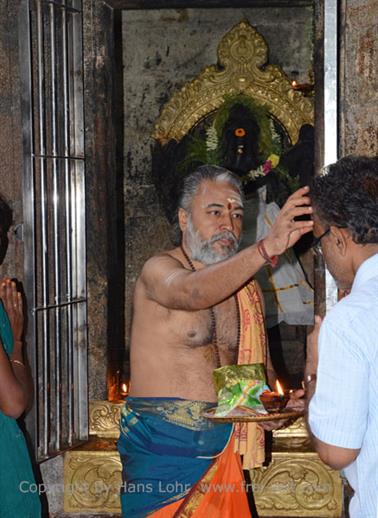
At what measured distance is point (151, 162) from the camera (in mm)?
8922

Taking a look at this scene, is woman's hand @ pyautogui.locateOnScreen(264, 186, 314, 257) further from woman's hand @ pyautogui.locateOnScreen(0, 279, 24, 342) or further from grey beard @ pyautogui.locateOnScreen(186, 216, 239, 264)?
woman's hand @ pyautogui.locateOnScreen(0, 279, 24, 342)

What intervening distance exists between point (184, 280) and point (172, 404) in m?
0.63

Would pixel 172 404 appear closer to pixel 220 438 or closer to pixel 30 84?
pixel 220 438

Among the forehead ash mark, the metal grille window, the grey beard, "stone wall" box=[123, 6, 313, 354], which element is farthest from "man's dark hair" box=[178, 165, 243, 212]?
"stone wall" box=[123, 6, 313, 354]

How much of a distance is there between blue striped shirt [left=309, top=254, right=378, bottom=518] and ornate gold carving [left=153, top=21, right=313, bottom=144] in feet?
19.7

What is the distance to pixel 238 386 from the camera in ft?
13.3

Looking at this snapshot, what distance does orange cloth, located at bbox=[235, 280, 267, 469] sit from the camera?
4.41m

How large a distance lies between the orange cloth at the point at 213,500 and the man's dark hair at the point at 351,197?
180 centimetres

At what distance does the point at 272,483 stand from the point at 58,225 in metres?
2.01

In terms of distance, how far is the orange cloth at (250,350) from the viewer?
4.41m

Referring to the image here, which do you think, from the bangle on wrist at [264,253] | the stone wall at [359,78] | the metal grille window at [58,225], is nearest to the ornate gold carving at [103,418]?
the metal grille window at [58,225]

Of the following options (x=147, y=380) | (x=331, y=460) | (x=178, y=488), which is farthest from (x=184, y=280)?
(x=331, y=460)

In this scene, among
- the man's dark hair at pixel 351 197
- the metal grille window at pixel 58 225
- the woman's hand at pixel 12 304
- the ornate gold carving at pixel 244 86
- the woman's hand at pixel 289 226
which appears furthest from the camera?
the ornate gold carving at pixel 244 86

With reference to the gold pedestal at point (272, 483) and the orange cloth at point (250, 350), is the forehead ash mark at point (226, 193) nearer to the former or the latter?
the orange cloth at point (250, 350)
